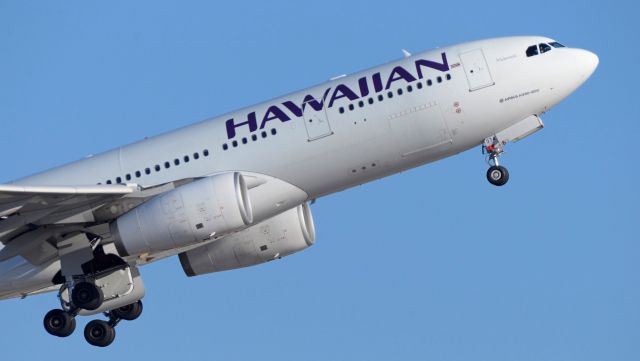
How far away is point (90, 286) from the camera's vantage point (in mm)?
52938

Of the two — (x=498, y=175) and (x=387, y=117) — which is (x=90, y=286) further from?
(x=498, y=175)

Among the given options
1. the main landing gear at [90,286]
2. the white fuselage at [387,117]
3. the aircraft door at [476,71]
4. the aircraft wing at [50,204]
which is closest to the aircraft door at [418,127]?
the white fuselage at [387,117]

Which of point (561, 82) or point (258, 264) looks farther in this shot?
point (258, 264)

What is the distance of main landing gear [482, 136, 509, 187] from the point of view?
52938mm

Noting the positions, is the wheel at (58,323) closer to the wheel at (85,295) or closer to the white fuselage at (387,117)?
the wheel at (85,295)

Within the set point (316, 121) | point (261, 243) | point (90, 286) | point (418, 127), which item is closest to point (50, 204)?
point (90, 286)

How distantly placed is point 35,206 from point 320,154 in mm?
9191

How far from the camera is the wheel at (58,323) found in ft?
177

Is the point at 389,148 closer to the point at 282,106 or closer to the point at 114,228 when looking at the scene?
the point at 282,106

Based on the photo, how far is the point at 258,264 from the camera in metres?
57.6

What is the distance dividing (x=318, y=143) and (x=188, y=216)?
5078mm

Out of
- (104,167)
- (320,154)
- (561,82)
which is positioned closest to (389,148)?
(320,154)

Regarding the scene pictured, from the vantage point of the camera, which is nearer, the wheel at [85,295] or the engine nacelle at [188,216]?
the engine nacelle at [188,216]

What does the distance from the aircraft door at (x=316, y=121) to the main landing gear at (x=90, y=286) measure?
7.95m
